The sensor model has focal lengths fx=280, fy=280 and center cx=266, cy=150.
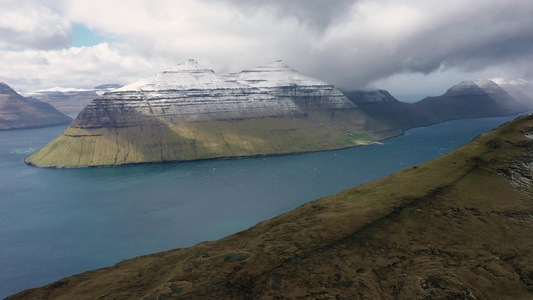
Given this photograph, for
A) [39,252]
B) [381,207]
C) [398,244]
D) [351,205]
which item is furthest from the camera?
[39,252]

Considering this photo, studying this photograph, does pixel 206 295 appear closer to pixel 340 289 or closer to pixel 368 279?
pixel 340 289

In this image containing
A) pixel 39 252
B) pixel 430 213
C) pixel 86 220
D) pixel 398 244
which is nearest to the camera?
pixel 398 244

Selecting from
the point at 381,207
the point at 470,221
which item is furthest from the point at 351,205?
the point at 470,221

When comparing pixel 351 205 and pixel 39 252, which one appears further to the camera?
pixel 39 252

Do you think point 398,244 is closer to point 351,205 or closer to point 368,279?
point 368,279

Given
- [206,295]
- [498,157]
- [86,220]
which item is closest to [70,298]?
[206,295]

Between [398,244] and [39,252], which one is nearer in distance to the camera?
[398,244]

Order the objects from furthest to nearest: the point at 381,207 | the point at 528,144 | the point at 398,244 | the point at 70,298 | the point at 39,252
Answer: the point at 39,252 → the point at 528,144 → the point at 381,207 → the point at 70,298 → the point at 398,244

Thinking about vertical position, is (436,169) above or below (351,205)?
above

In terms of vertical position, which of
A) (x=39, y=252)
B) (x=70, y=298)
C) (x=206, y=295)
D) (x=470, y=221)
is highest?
(x=470, y=221)
